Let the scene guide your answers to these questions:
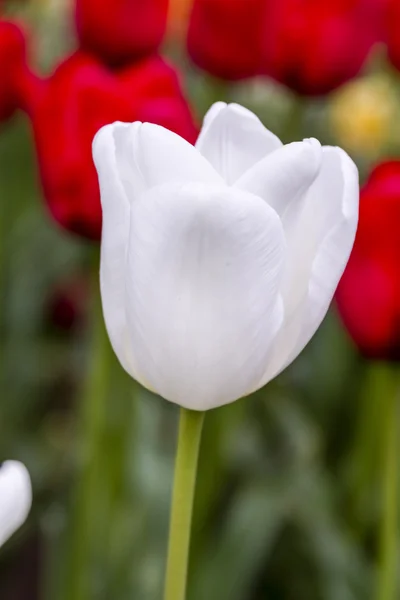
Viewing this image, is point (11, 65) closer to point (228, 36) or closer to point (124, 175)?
point (228, 36)

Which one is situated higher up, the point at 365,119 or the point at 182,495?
the point at 182,495

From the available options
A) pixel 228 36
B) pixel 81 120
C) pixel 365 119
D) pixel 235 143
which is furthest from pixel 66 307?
pixel 235 143

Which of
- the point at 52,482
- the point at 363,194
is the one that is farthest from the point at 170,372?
the point at 52,482

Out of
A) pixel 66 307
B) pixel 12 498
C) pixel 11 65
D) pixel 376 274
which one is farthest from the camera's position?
pixel 66 307

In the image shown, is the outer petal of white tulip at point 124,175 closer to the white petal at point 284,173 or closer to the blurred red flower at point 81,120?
the white petal at point 284,173

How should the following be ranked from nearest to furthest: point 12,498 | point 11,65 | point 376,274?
point 12,498 < point 376,274 < point 11,65

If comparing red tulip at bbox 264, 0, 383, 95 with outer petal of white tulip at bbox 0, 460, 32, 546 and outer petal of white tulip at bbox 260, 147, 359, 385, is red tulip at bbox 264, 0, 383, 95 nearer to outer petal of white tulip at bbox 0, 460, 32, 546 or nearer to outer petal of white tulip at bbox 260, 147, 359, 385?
outer petal of white tulip at bbox 260, 147, 359, 385

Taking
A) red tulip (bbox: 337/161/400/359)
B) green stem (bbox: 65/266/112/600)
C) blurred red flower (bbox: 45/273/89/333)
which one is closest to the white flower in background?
red tulip (bbox: 337/161/400/359)
